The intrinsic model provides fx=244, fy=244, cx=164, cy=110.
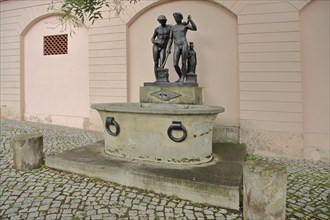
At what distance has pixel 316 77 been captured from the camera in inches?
189

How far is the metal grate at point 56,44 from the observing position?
760 centimetres

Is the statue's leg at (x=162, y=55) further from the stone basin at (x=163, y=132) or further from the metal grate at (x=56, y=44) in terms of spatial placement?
the metal grate at (x=56, y=44)

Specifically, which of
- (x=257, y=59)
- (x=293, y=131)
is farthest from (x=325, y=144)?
(x=257, y=59)

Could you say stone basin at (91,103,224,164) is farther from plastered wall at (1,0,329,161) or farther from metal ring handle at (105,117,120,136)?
plastered wall at (1,0,329,161)

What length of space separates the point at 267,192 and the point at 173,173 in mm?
1203

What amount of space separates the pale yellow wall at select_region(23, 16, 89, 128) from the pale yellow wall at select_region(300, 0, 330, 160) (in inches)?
223

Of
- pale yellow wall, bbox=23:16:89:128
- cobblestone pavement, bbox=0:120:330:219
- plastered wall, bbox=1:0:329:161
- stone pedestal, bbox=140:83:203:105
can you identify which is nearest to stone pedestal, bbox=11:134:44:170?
cobblestone pavement, bbox=0:120:330:219

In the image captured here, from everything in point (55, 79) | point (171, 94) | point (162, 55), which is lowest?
point (171, 94)

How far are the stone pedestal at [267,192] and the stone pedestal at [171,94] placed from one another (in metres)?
2.45

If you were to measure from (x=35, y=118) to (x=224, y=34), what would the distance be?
6.51 metres

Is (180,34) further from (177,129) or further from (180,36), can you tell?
(177,129)

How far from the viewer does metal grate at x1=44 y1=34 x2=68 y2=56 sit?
7602 mm

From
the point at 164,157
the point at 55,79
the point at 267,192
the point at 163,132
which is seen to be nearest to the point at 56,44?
the point at 55,79

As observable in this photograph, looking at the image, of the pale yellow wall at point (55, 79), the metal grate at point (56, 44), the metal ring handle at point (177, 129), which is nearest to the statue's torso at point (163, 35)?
the metal ring handle at point (177, 129)
